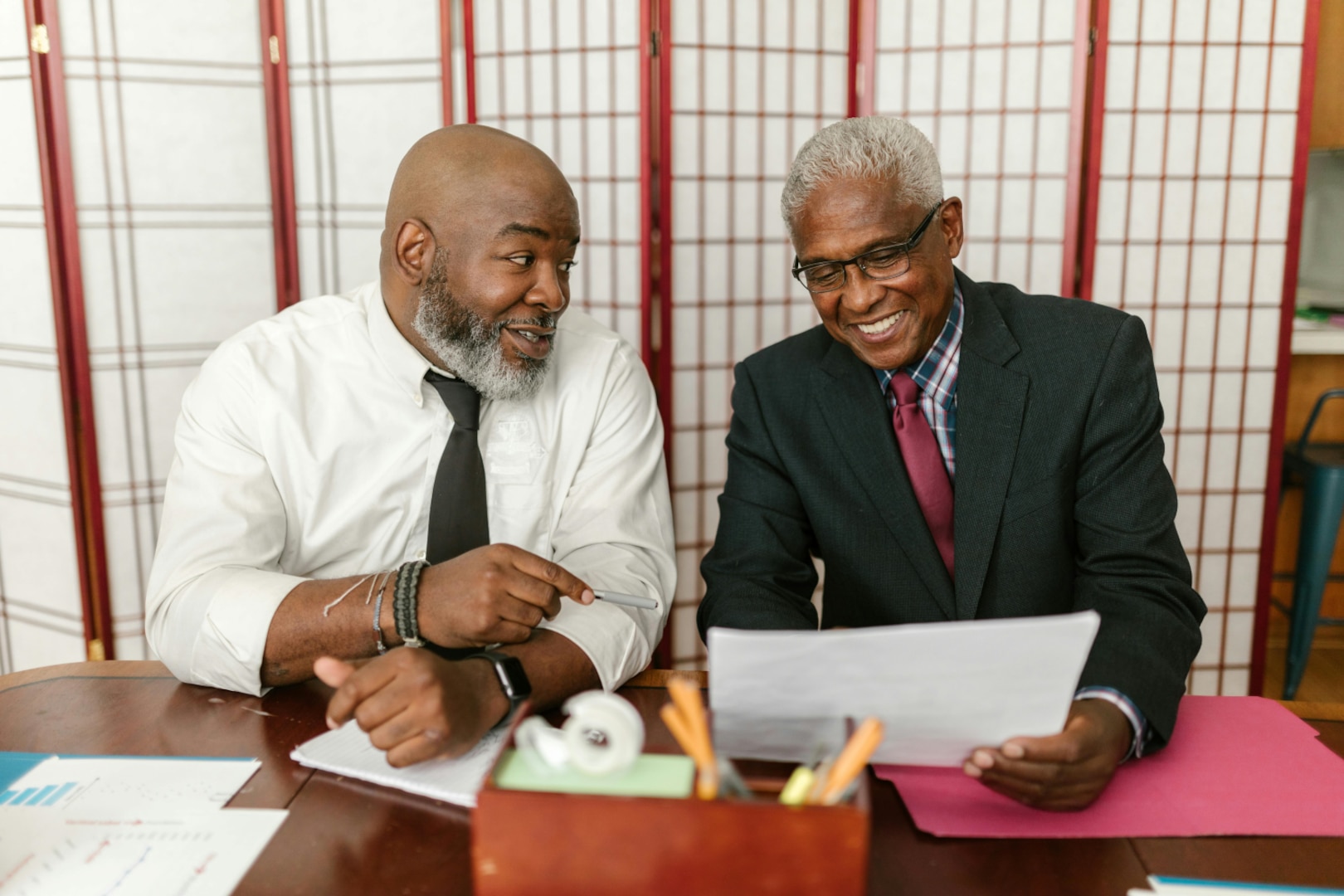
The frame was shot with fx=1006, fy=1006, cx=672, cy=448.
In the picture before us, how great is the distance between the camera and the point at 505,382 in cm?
175

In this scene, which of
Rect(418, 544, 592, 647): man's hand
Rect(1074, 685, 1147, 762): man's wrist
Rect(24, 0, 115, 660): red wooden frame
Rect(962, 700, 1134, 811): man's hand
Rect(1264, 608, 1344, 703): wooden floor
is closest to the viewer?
Rect(962, 700, 1134, 811): man's hand

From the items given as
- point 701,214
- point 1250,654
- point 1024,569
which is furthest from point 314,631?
point 1250,654

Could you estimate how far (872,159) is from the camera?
149cm

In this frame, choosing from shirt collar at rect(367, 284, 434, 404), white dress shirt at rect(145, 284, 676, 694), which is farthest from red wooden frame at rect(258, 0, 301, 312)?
shirt collar at rect(367, 284, 434, 404)

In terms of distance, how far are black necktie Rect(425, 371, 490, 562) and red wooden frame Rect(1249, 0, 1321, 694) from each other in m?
2.26

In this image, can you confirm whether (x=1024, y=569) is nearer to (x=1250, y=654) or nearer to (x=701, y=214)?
(x=701, y=214)

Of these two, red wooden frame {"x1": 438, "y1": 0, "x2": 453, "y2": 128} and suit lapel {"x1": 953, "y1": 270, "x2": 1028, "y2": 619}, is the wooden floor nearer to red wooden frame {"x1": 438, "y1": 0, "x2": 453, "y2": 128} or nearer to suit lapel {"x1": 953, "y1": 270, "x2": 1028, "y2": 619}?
suit lapel {"x1": 953, "y1": 270, "x2": 1028, "y2": 619}

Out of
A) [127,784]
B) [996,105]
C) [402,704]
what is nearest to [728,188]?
[996,105]

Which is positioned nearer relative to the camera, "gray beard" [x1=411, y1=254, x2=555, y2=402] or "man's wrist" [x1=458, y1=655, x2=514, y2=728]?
"man's wrist" [x1=458, y1=655, x2=514, y2=728]

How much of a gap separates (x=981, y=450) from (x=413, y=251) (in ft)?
3.34

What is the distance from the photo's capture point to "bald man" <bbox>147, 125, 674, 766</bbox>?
160 centimetres

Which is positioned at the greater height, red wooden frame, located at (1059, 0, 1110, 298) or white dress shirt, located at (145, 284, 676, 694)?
red wooden frame, located at (1059, 0, 1110, 298)

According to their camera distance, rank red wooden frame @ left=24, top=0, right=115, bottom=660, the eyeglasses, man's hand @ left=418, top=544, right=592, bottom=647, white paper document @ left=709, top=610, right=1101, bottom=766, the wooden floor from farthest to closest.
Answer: the wooden floor
red wooden frame @ left=24, top=0, right=115, bottom=660
the eyeglasses
man's hand @ left=418, top=544, right=592, bottom=647
white paper document @ left=709, top=610, right=1101, bottom=766

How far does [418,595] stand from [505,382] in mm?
535
